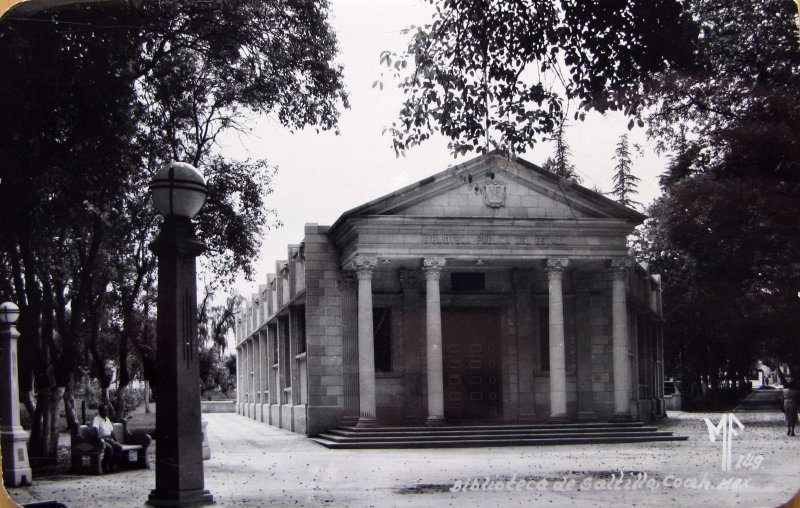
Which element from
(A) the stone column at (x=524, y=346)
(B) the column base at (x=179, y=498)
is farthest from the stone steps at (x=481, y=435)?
(B) the column base at (x=179, y=498)

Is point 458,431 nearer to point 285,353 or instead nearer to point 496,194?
point 496,194

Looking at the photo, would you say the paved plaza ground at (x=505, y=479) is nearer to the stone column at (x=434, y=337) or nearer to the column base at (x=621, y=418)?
the column base at (x=621, y=418)

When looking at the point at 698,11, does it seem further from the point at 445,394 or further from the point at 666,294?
the point at 445,394

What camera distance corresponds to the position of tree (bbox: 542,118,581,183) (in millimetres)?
10320

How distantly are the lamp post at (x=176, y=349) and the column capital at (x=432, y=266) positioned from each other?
52.6 feet

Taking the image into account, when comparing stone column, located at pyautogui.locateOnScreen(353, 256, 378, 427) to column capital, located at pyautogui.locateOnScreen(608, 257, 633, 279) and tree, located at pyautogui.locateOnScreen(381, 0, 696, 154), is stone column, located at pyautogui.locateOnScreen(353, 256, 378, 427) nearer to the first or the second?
column capital, located at pyautogui.locateOnScreen(608, 257, 633, 279)

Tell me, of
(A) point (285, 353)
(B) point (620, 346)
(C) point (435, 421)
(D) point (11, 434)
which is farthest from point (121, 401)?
(B) point (620, 346)

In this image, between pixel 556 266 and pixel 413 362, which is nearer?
pixel 556 266

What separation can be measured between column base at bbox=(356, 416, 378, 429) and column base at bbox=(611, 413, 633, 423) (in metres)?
5.71

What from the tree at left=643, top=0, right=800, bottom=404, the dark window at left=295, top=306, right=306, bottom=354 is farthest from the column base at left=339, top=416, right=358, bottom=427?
the tree at left=643, top=0, right=800, bottom=404

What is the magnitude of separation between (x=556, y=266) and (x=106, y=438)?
43.9ft

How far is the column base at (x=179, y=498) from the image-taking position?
259 inches

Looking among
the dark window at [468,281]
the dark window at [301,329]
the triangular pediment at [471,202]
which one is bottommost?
the dark window at [301,329]

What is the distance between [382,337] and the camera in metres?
24.4
